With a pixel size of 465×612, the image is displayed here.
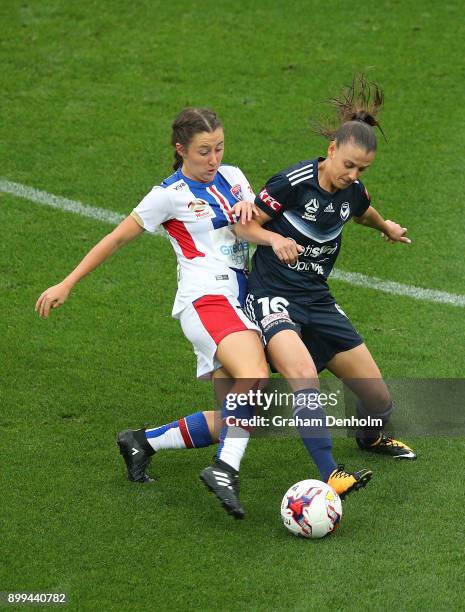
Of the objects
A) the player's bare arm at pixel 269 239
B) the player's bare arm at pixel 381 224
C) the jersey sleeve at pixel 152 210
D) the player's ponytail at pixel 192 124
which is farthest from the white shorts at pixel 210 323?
the player's bare arm at pixel 381 224

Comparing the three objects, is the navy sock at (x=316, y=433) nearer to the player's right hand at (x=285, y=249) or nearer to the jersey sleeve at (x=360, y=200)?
the player's right hand at (x=285, y=249)

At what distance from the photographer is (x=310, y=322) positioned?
21.1ft

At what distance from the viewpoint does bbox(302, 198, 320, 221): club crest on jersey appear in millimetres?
6305

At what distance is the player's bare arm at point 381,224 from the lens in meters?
6.73

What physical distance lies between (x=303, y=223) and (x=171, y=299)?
2408 millimetres

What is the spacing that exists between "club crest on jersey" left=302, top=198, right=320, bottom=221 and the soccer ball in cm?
138

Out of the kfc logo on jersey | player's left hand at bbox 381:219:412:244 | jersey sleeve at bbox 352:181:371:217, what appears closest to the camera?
the kfc logo on jersey

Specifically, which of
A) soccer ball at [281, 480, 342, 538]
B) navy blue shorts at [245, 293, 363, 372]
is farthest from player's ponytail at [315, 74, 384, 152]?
soccer ball at [281, 480, 342, 538]

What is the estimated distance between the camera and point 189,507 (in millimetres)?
6215

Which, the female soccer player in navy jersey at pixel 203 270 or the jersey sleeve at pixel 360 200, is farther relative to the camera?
the jersey sleeve at pixel 360 200

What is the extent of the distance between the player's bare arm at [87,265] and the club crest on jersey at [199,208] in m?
0.29

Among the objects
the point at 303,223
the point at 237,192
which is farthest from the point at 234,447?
the point at 237,192

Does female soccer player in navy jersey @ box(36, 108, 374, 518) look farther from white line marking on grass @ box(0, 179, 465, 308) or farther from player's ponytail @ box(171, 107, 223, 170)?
white line marking on grass @ box(0, 179, 465, 308)

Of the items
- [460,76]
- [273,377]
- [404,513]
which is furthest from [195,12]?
[404,513]
